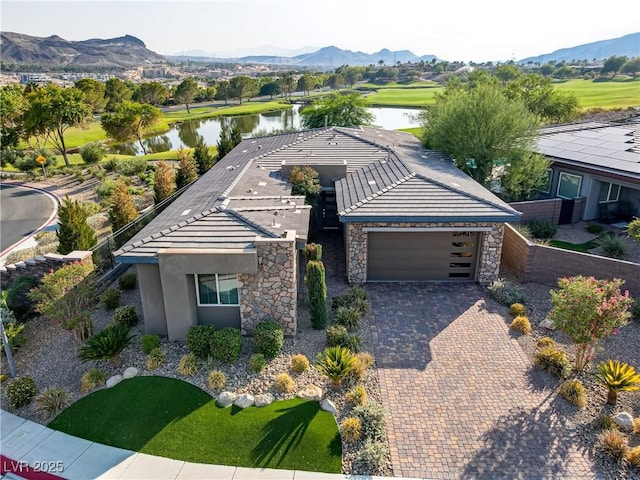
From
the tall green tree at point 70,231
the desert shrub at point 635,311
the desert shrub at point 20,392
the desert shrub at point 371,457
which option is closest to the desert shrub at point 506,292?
the desert shrub at point 635,311

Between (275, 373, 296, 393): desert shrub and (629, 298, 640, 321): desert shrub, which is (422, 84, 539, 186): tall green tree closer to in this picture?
(629, 298, 640, 321): desert shrub

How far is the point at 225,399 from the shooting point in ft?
36.8

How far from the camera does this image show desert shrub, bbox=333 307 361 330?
47.4 feet

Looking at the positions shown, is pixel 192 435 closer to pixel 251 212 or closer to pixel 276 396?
pixel 276 396

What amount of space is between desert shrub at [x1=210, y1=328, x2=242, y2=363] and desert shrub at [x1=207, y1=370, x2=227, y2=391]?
0.65 m

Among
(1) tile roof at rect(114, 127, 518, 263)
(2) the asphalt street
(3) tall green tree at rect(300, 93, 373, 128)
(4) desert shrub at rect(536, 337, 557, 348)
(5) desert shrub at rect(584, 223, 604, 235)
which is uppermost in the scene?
(3) tall green tree at rect(300, 93, 373, 128)

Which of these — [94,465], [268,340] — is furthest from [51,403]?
[268,340]

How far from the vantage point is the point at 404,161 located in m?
21.6

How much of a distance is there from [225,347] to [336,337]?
3.23 meters

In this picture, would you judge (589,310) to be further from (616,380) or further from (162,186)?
(162,186)

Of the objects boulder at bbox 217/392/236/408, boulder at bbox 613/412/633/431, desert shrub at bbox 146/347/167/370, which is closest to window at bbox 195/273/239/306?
desert shrub at bbox 146/347/167/370

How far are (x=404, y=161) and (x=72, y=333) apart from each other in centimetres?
1553

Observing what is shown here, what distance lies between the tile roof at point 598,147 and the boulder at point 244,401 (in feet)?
64.1

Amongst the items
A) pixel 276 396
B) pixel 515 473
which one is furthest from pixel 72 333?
pixel 515 473
